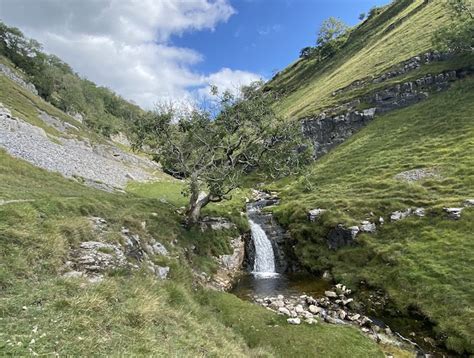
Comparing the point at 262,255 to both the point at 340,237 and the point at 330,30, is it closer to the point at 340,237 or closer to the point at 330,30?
the point at 340,237

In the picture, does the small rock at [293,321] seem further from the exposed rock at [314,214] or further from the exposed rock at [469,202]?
the exposed rock at [469,202]

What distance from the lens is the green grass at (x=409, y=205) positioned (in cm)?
2488

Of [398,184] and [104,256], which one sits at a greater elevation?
[398,184]

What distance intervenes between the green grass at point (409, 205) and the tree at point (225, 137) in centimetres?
474

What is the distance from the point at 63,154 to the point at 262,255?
30762 millimetres

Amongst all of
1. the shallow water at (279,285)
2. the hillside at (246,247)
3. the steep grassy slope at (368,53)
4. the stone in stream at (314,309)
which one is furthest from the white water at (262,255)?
the steep grassy slope at (368,53)

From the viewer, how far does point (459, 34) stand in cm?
Result: 7075

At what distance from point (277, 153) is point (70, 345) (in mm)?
30271

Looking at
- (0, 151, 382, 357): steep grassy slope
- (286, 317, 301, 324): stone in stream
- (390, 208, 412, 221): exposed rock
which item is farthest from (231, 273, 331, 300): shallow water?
(390, 208, 412, 221): exposed rock

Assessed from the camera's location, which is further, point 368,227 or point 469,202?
point 368,227

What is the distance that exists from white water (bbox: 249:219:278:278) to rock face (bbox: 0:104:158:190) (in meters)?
18.9

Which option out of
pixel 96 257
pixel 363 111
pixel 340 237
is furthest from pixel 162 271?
pixel 363 111

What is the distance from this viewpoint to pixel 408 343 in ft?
70.1

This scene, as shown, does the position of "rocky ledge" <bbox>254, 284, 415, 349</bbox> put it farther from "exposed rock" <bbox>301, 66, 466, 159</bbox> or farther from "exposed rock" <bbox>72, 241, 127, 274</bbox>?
"exposed rock" <bbox>301, 66, 466, 159</bbox>
